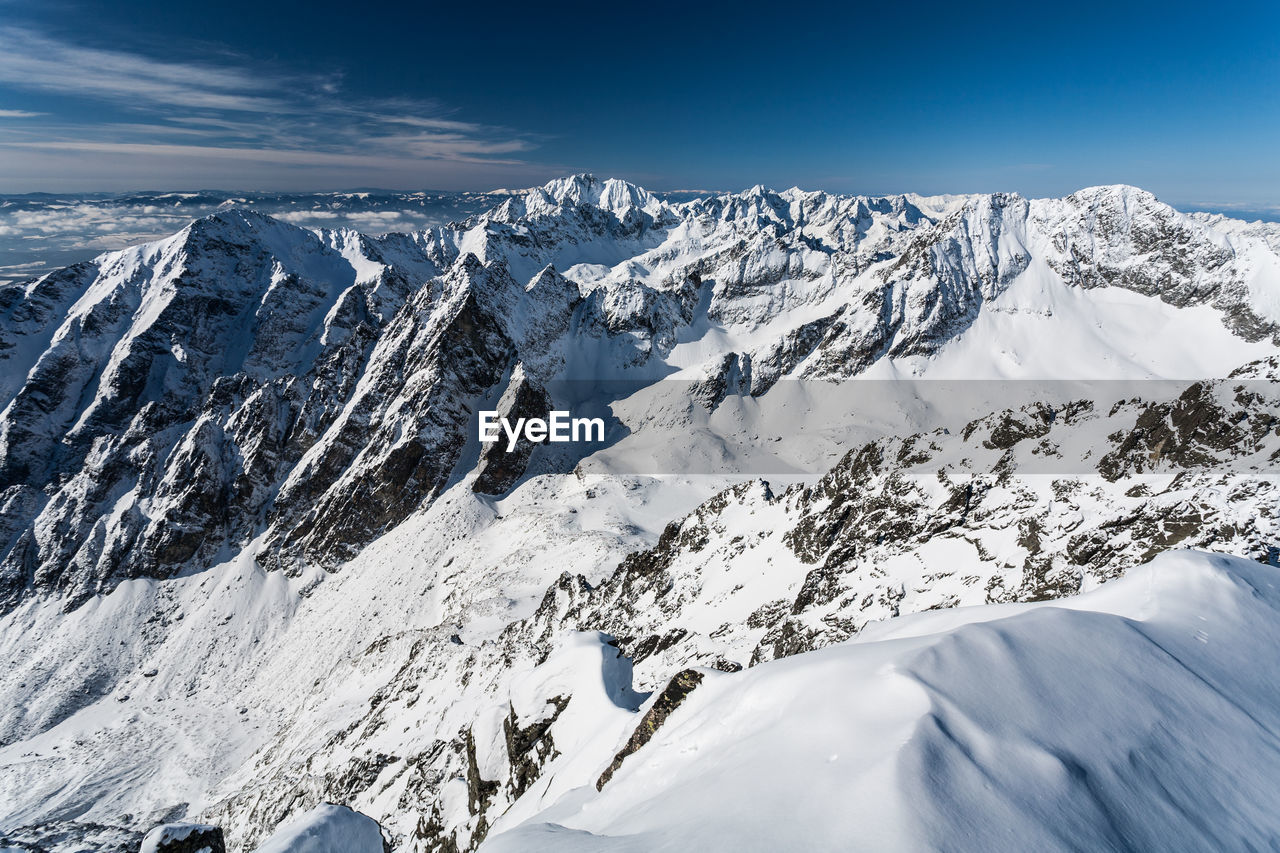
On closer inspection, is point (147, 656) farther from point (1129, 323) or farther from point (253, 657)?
point (1129, 323)

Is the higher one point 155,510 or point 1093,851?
point 1093,851

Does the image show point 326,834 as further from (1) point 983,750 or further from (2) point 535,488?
Answer: (2) point 535,488

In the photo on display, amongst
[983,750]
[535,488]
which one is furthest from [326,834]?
[535,488]

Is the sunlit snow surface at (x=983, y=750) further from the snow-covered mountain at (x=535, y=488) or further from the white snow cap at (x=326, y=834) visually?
the white snow cap at (x=326, y=834)

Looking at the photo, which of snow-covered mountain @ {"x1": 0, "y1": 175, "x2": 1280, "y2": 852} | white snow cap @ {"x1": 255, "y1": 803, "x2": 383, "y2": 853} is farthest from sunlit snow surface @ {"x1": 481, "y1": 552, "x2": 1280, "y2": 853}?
white snow cap @ {"x1": 255, "y1": 803, "x2": 383, "y2": 853}

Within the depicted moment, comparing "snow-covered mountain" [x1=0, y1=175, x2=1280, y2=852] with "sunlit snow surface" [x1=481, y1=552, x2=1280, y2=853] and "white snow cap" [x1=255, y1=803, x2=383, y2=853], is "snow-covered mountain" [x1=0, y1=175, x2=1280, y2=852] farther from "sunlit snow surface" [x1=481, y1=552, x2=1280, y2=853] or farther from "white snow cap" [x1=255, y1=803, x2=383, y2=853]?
"white snow cap" [x1=255, y1=803, x2=383, y2=853]

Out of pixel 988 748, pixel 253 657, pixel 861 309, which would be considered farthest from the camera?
pixel 861 309

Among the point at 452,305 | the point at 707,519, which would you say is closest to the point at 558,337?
the point at 452,305
